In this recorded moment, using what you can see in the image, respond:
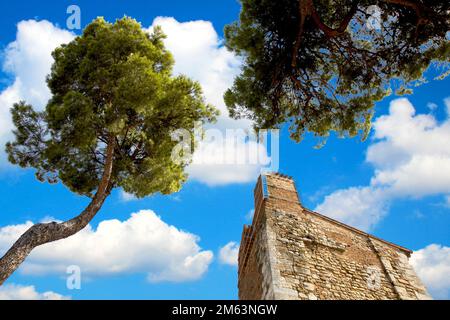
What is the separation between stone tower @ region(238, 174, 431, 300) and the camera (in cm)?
662

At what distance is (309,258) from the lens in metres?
7.24

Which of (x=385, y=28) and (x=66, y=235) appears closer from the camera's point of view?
(x=66, y=235)

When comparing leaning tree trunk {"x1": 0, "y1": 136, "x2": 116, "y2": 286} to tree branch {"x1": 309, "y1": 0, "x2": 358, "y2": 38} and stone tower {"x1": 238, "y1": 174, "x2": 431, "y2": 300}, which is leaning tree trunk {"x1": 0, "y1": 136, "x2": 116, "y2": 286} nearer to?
stone tower {"x1": 238, "y1": 174, "x2": 431, "y2": 300}

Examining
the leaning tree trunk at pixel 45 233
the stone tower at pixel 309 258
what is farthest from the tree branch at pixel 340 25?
the leaning tree trunk at pixel 45 233

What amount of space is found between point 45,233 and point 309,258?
6.22 m

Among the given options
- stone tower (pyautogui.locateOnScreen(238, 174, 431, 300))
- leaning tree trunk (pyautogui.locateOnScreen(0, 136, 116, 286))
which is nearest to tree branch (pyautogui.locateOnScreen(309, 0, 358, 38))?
stone tower (pyautogui.locateOnScreen(238, 174, 431, 300))

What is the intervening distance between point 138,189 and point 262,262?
4.34 meters

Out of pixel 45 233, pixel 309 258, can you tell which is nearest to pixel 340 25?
pixel 309 258

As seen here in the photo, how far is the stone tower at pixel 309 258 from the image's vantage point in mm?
6621

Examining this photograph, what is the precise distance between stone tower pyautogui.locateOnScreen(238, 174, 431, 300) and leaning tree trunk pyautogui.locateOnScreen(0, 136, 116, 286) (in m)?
4.51

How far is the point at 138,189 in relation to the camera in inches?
349

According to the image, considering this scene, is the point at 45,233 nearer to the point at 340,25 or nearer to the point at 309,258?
the point at 309,258
